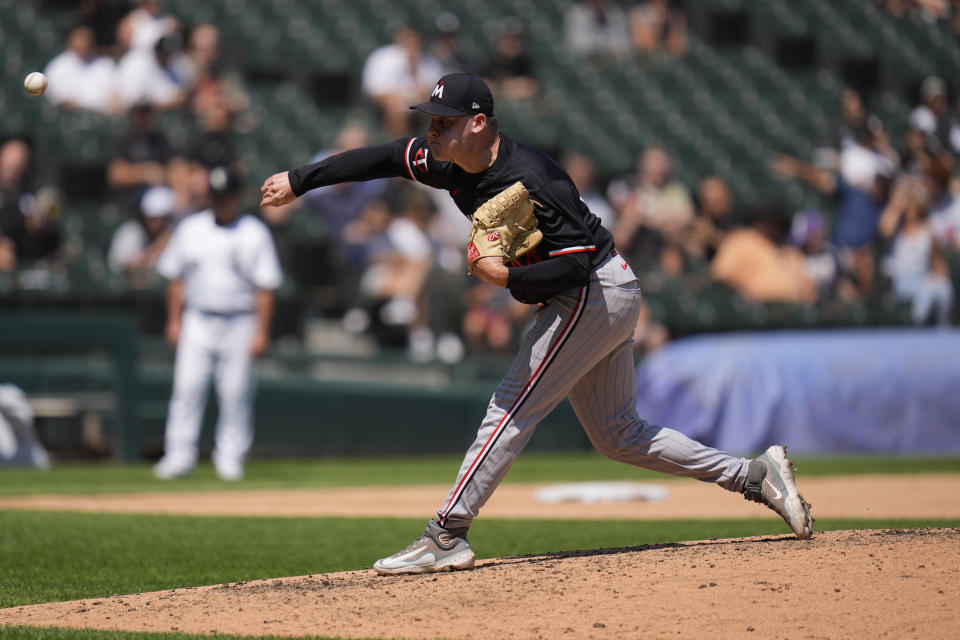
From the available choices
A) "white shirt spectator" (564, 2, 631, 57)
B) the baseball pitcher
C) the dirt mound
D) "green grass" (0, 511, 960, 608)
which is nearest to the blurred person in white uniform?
"green grass" (0, 511, 960, 608)

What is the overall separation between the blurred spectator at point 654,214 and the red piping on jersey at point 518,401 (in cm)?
901

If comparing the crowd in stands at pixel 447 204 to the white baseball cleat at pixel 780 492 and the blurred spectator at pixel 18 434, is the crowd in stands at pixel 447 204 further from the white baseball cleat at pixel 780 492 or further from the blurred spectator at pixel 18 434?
the white baseball cleat at pixel 780 492

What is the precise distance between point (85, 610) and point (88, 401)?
23.9 feet

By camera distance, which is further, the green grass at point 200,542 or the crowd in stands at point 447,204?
the crowd in stands at point 447,204

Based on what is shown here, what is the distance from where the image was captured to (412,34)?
14.5 meters

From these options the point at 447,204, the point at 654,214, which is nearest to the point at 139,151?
the point at 447,204

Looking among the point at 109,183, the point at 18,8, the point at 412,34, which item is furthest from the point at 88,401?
the point at 18,8

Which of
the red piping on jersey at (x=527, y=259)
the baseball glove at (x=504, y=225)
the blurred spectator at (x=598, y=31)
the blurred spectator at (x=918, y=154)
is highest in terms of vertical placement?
the blurred spectator at (x=598, y=31)

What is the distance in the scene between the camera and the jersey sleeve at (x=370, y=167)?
4.80m

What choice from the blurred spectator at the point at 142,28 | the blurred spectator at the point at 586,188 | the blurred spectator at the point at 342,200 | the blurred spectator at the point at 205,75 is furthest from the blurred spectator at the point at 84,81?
the blurred spectator at the point at 586,188

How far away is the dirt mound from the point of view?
3.80 metres

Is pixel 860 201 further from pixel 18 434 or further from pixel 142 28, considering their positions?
pixel 18 434

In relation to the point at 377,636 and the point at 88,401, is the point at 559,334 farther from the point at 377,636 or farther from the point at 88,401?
the point at 88,401

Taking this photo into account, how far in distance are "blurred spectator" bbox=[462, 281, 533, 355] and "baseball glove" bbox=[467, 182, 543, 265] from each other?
814cm
